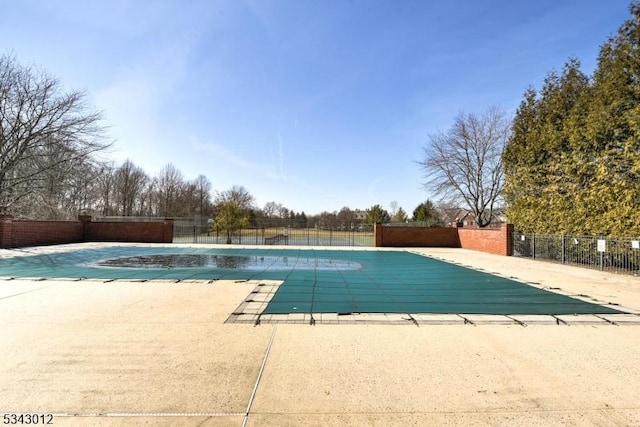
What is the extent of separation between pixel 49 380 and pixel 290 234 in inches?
849

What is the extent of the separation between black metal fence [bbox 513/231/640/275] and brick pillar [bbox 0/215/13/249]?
2497 centimetres

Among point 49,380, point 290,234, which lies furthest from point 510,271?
point 290,234

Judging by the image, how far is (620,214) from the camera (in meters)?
10.9

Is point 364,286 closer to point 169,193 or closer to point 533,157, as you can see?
point 533,157

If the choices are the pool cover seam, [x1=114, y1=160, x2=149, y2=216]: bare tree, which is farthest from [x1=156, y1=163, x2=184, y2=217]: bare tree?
the pool cover seam

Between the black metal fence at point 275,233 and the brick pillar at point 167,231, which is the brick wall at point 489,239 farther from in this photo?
the brick pillar at point 167,231

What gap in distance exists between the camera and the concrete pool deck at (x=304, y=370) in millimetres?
2541

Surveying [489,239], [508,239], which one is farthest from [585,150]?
[489,239]

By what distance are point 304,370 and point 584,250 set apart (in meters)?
13.6

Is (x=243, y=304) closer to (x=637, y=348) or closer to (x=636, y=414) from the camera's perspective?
(x=636, y=414)

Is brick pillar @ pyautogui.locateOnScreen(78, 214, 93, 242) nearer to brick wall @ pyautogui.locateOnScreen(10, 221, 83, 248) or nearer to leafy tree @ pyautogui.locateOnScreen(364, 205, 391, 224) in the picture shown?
brick wall @ pyautogui.locateOnScreen(10, 221, 83, 248)

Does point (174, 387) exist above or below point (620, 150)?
below

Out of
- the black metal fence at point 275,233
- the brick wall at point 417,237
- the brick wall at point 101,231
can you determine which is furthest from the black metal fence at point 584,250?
the brick wall at point 101,231

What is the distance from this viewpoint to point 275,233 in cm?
2403
